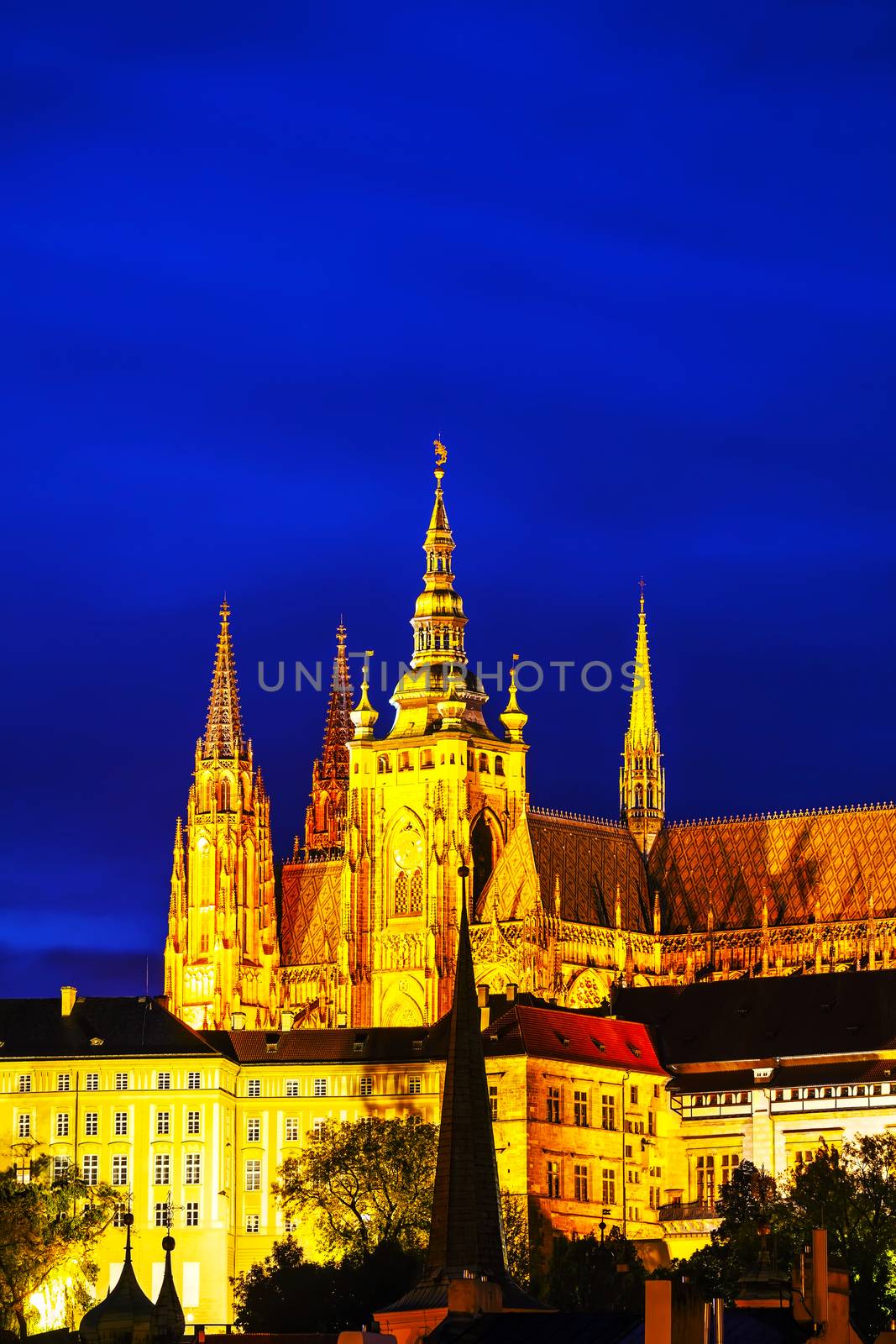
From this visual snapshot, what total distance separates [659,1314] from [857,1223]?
80.9 m

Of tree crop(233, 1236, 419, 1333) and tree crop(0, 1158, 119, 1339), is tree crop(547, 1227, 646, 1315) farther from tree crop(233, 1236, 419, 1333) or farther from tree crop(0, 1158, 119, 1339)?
tree crop(0, 1158, 119, 1339)

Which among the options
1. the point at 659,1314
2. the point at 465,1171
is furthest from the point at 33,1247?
the point at 659,1314

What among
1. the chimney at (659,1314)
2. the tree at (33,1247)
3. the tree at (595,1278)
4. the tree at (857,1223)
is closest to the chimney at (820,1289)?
the chimney at (659,1314)

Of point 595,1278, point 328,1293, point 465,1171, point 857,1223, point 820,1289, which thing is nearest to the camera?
point 820,1289

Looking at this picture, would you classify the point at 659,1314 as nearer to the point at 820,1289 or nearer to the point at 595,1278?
the point at 820,1289

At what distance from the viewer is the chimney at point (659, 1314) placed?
10650 cm

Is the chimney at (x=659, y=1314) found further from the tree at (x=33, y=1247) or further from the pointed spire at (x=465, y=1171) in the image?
the tree at (x=33, y=1247)

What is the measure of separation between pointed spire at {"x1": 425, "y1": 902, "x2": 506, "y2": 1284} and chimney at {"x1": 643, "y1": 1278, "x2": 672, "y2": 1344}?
40126 mm

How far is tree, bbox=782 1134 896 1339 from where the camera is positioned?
563 feet

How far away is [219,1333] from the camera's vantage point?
17538 cm

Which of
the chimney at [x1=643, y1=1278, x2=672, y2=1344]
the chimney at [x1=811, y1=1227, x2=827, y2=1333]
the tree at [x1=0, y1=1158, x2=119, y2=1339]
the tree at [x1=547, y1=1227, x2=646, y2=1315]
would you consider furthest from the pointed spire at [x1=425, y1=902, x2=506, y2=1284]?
the chimney at [x1=643, y1=1278, x2=672, y2=1344]

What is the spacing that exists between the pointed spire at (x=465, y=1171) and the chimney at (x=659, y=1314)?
40126 millimetres

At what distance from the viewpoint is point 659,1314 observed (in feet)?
351

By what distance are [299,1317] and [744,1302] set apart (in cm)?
6023
